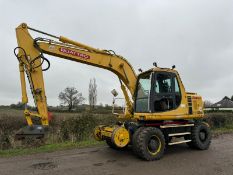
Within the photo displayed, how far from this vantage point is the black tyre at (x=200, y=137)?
882cm

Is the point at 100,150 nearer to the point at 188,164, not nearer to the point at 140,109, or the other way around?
the point at 140,109

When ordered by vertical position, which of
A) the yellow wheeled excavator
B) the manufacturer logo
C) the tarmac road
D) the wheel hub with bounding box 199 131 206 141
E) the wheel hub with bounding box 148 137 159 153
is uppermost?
the manufacturer logo

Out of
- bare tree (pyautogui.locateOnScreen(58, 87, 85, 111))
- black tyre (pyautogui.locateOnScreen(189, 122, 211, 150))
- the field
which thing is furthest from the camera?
bare tree (pyautogui.locateOnScreen(58, 87, 85, 111))

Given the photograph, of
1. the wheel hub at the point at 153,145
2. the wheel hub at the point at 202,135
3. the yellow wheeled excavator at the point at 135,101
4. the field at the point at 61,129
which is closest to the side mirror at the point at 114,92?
the yellow wheeled excavator at the point at 135,101

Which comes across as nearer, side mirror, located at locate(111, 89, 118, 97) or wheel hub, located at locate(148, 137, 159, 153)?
wheel hub, located at locate(148, 137, 159, 153)

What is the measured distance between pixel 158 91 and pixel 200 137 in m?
2.52

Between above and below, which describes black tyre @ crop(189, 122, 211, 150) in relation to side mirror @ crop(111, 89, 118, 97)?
below

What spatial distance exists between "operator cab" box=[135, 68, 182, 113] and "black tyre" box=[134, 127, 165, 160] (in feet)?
2.27

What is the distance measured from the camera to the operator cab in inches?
315

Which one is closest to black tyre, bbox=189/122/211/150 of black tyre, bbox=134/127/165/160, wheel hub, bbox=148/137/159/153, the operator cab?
the operator cab

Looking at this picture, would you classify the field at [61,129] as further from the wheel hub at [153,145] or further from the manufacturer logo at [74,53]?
the manufacturer logo at [74,53]

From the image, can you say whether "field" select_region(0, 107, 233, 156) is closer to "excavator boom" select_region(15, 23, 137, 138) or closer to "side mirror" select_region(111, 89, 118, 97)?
"side mirror" select_region(111, 89, 118, 97)

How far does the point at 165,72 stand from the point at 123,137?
2675 mm

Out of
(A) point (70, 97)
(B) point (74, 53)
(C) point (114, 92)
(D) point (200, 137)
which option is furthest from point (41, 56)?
(A) point (70, 97)
